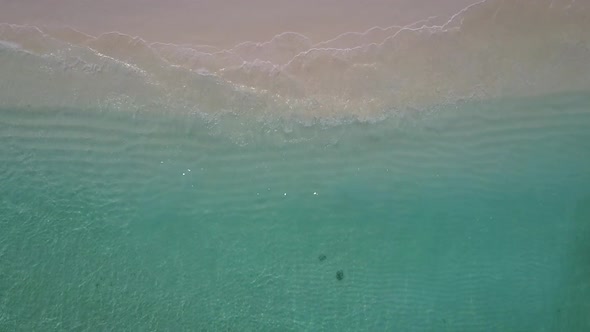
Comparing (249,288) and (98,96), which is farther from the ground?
(98,96)

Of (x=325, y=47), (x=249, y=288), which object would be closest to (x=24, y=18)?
(x=325, y=47)

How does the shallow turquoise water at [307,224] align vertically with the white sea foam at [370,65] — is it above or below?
below

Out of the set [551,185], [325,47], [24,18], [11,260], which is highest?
[24,18]

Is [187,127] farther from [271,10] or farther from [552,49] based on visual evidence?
[552,49]

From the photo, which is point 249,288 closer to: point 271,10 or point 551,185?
point 271,10

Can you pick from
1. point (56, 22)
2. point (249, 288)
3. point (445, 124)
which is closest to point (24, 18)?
point (56, 22)

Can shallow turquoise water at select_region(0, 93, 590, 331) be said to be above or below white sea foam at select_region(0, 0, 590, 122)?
below

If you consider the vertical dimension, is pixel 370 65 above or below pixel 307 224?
above
